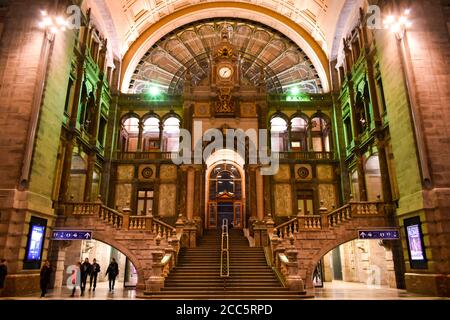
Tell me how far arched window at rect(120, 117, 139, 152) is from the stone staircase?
45.5 feet

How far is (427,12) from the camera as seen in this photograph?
616 inches

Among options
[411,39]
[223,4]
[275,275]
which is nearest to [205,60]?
[223,4]

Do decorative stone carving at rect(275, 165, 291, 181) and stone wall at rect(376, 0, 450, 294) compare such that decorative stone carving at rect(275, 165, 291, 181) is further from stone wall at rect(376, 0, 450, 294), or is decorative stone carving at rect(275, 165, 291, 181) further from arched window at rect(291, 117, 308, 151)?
stone wall at rect(376, 0, 450, 294)

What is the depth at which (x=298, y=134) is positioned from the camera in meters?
28.2

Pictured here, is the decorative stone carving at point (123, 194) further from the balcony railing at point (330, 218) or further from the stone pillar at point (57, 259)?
the balcony railing at point (330, 218)

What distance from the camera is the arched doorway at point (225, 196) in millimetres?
24859

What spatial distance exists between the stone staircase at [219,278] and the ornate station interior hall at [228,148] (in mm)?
91

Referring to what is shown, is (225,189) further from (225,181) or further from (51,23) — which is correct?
(51,23)

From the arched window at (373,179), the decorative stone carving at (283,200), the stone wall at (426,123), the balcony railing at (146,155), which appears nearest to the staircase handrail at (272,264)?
the stone wall at (426,123)

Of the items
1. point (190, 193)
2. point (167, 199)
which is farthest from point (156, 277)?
point (167, 199)

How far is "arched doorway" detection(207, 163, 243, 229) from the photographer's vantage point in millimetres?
24859

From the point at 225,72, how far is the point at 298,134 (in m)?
8.61

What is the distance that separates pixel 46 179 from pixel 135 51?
51.8 feet

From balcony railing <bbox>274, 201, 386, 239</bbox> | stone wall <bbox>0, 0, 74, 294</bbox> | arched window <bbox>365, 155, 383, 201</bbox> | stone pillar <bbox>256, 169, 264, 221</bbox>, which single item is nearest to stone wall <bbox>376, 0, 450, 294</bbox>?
balcony railing <bbox>274, 201, 386, 239</bbox>
